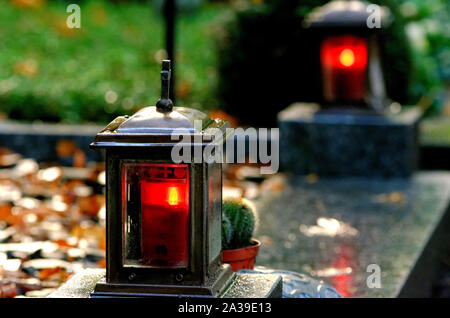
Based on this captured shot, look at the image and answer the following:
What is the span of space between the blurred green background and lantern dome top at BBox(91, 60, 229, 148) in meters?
5.60

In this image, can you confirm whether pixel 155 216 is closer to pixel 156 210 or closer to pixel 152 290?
pixel 156 210

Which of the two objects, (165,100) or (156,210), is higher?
(165,100)

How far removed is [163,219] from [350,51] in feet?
14.8

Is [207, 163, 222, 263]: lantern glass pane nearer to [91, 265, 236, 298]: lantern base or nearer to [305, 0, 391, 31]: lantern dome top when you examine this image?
[91, 265, 236, 298]: lantern base

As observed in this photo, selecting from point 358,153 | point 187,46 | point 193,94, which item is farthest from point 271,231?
point 187,46

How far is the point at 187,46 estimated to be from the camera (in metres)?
11.1

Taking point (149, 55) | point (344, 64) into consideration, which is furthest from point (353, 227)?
point (149, 55)

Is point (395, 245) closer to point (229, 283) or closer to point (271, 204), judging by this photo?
point (271, 204)

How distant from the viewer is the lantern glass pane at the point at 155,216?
2.53 metres

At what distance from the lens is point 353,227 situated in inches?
201

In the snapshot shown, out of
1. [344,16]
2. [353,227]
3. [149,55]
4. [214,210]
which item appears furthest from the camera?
[149,55]

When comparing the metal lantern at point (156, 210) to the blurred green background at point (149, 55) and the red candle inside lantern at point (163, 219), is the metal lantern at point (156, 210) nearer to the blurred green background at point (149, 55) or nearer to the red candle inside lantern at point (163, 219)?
the red candle inside lantern at point (163, 219)

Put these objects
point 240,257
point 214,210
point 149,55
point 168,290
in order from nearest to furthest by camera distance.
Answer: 1. point 168,290
2. point 214,210
3. point 240,257
4. point 149,55

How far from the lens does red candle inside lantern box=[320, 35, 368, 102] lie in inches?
266
